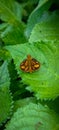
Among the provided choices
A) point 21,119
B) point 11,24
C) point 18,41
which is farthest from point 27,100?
point 11,24

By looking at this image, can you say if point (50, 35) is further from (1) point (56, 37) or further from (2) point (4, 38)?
(2) point (4, 38)

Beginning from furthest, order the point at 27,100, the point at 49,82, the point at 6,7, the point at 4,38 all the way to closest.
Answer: the point at 6,7, the point at 4,38, the point at 27,100, the point at 49,82

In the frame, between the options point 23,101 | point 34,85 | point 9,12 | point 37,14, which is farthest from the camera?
point 9,12

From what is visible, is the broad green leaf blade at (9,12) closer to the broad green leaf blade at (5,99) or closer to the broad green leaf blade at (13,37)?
the broad green leaf blade at (13,37)

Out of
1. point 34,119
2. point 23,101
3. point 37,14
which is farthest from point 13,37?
point 34,119

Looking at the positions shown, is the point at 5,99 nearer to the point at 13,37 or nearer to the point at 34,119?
the point at 34,119

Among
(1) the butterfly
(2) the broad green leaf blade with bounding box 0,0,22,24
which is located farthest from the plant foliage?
(2) the broad green leaf blade with bounding box 0,0,22,24

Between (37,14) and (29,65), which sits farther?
(37,14)

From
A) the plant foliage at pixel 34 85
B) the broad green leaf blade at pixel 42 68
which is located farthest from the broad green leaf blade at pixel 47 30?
the broad green leaf blade at pixel 42 68
